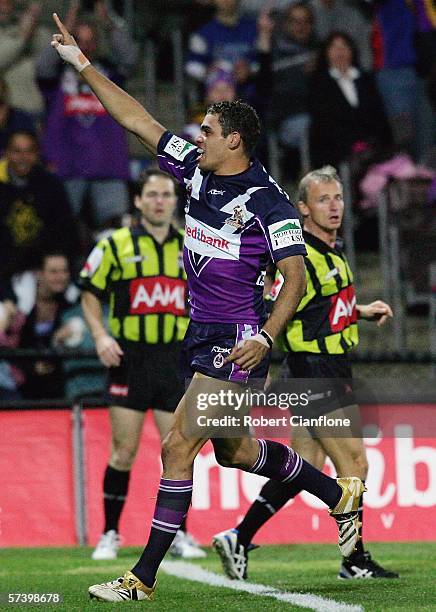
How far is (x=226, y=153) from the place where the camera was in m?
6.77

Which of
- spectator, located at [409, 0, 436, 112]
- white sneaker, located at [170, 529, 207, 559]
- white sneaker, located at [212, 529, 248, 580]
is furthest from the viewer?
spectator, located at [409, 0, 436, 112]

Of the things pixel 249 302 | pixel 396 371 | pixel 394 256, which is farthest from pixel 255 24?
→ pixel 249 302

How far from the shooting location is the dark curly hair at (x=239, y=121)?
6785 mm

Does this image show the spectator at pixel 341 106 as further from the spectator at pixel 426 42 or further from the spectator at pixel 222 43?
the spectator at pixel 222 43

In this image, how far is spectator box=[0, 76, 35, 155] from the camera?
43.9ft

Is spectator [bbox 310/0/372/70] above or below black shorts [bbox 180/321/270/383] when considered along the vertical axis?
above

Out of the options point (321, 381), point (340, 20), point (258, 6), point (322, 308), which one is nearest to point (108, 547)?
point (321, 381)

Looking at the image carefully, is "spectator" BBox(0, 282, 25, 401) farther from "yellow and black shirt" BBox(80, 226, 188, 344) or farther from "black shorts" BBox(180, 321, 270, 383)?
"black shorts" BBox(180, 321, 270, 383)

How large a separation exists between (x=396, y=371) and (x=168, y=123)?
4.46 metres

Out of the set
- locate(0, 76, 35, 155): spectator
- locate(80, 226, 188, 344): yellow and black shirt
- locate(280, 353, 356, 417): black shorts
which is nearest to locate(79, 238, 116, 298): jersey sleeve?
locate(80, 226, 188, 344): yellow and black shirt

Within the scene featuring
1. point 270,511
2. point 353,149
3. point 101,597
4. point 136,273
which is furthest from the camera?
point 353,149

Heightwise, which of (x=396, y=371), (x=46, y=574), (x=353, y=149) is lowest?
(x=46, y=574)

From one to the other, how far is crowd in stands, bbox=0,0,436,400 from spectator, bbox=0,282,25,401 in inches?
1.0

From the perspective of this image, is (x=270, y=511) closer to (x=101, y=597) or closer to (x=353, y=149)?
(x=101, y=597)
